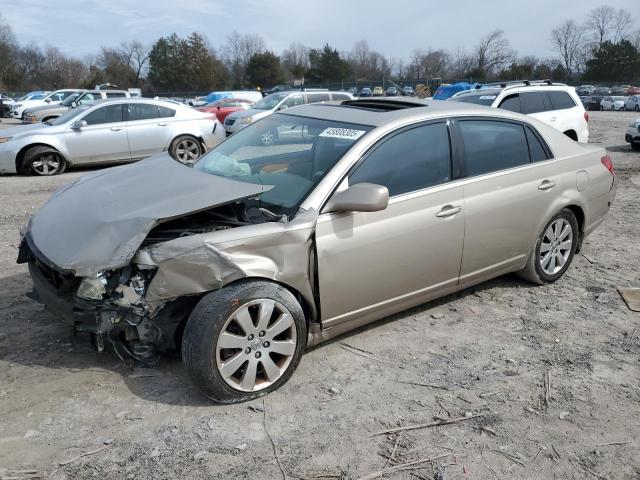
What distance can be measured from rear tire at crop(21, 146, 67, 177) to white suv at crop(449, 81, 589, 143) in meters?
8.46

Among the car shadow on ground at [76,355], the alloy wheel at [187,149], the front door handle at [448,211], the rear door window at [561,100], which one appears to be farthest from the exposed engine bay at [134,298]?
the rear door window at [561,100]

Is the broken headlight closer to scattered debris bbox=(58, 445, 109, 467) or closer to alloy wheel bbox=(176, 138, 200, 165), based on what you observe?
scattered debris bbox=(58, 445, 109, 467)

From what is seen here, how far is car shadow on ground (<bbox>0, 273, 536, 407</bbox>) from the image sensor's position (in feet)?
10.6

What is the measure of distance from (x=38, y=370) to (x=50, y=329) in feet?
1.90

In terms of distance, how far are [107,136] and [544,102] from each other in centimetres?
898

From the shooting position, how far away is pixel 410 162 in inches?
149

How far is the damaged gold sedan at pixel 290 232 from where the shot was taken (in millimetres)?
2982

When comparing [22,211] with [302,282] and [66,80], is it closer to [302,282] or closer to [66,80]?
[302,282]

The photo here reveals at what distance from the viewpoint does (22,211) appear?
295 inches

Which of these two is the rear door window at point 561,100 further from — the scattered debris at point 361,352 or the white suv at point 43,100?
the white suv at point 43,100

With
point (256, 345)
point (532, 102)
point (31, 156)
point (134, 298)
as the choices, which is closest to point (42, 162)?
point (31, 156)

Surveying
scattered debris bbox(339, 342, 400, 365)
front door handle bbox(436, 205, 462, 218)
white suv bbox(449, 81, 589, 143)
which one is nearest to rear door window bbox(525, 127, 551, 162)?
front door handle bbox(436, 205, 462, 218)

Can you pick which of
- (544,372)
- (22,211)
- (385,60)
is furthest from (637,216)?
(385,60)

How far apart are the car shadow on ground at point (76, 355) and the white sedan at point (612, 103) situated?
43127 mm
